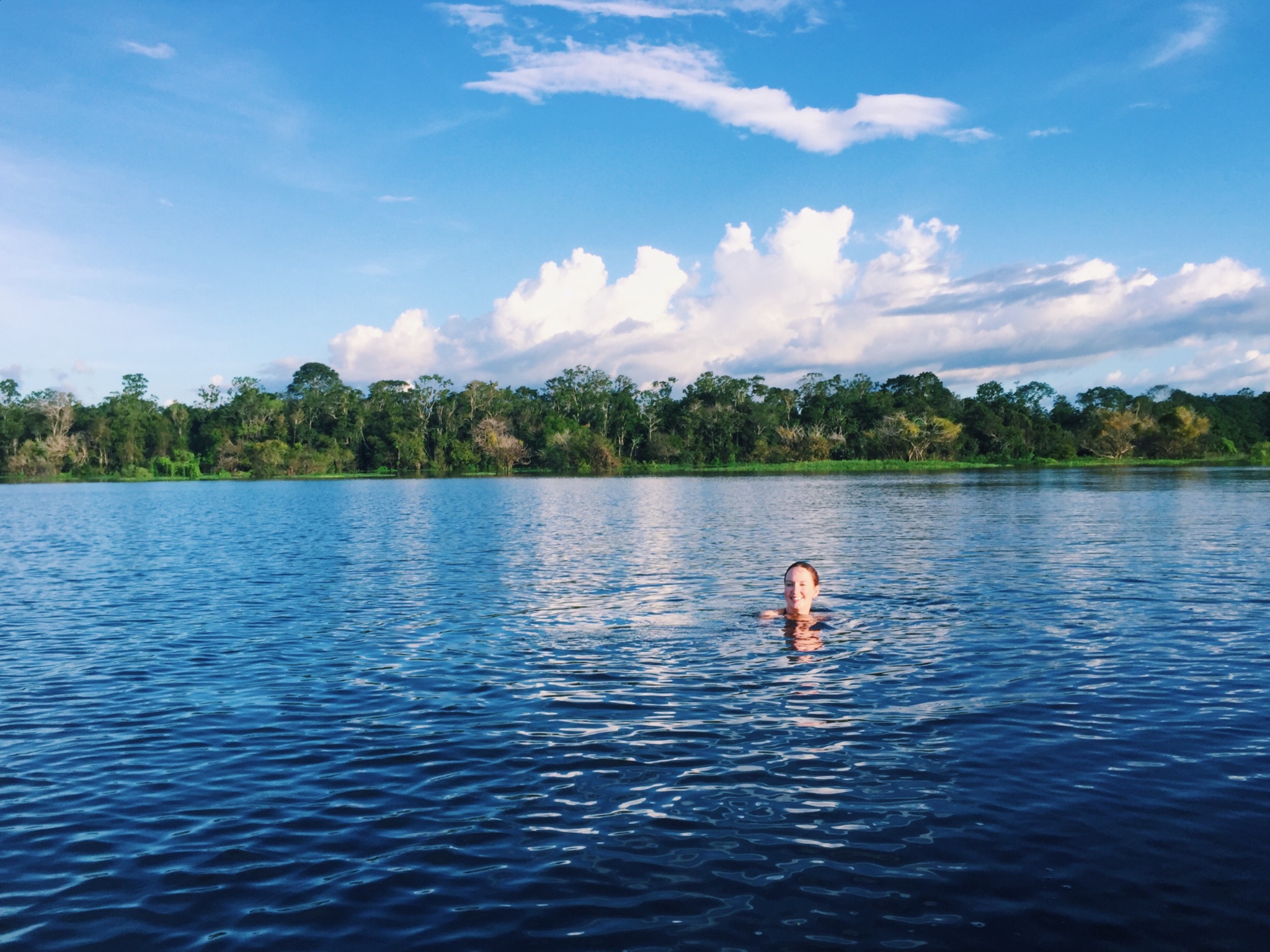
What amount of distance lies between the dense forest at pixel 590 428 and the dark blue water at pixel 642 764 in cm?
14596

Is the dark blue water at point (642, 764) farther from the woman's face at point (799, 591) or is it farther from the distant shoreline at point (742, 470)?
the distant shoreline at point (742, 470)

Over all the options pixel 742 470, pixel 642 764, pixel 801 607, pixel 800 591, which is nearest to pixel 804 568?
pixel 800 591

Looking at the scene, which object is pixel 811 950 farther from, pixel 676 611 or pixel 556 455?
pixel 556 455

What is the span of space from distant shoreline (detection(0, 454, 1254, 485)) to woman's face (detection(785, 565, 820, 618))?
125871 mm

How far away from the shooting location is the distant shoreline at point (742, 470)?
14960cm

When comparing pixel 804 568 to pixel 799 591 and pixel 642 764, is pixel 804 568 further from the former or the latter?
pixel 642 764

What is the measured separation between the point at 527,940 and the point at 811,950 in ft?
7.78

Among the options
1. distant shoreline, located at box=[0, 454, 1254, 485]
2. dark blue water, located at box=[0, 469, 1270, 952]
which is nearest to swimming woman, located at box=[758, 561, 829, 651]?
dark blue water, located at box=[0, 469, 1270, 952]

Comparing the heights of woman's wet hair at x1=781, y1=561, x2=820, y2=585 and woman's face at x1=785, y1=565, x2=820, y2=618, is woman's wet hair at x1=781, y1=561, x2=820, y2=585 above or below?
above

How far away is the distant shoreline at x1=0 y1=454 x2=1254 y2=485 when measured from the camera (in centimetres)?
14960

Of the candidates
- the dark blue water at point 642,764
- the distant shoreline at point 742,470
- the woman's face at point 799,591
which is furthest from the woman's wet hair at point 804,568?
the distant shoreline at point 742,470

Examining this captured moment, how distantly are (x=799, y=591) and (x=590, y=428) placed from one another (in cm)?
16807

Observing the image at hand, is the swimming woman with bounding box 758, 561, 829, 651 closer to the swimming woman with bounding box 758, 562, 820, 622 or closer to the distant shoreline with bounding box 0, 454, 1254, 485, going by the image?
the swimming woman with bounding box 758, 562, 820, 622

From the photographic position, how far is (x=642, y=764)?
1164 cm
